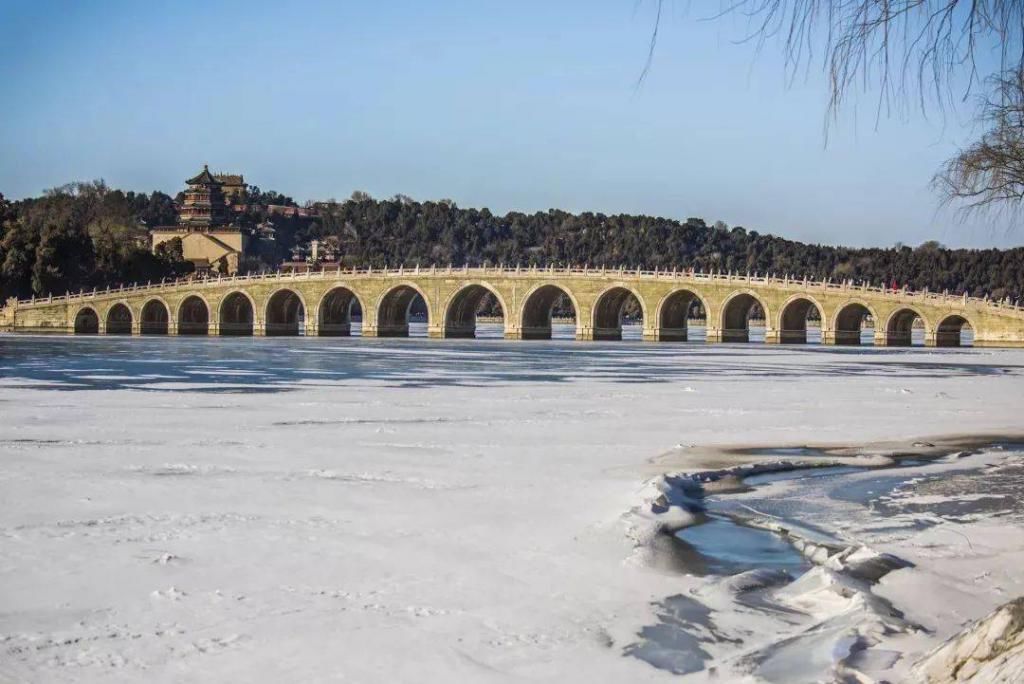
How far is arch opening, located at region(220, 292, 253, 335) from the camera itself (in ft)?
265

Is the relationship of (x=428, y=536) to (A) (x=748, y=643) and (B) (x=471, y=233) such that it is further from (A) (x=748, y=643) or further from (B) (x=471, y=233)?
(B) (x=471, y=233)

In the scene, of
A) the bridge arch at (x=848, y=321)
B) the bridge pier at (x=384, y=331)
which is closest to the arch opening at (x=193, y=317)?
the bridge pier at (x=384, y=331)

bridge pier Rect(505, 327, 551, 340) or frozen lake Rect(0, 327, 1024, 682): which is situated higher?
frozen lake Rect(0, 327, 1024, 682)

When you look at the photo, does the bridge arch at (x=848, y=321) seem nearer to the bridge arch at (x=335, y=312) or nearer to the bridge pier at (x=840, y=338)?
the bridge pier at (x=840, y=338)

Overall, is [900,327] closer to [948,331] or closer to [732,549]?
[948,331]

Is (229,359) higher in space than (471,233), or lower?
lower

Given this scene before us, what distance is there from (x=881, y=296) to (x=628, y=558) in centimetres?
5471

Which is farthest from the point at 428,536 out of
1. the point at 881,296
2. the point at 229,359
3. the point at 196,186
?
the point at 196,186

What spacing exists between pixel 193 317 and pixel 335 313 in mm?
12866

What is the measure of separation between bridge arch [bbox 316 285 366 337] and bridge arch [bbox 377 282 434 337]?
4.33 feet

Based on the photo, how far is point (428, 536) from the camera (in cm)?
913

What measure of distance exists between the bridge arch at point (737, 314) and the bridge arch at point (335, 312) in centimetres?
2392

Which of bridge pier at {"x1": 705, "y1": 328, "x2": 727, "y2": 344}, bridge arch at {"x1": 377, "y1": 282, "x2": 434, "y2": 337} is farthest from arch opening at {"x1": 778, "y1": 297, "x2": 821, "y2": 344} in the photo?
bridge arch at {"x1": 377, "y1": 282, "x2": 434, "y2": 337}

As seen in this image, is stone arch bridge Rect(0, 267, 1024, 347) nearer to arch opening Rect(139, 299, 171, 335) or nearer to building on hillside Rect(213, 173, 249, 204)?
arch opening Rect(139, 299, 171, 335)
